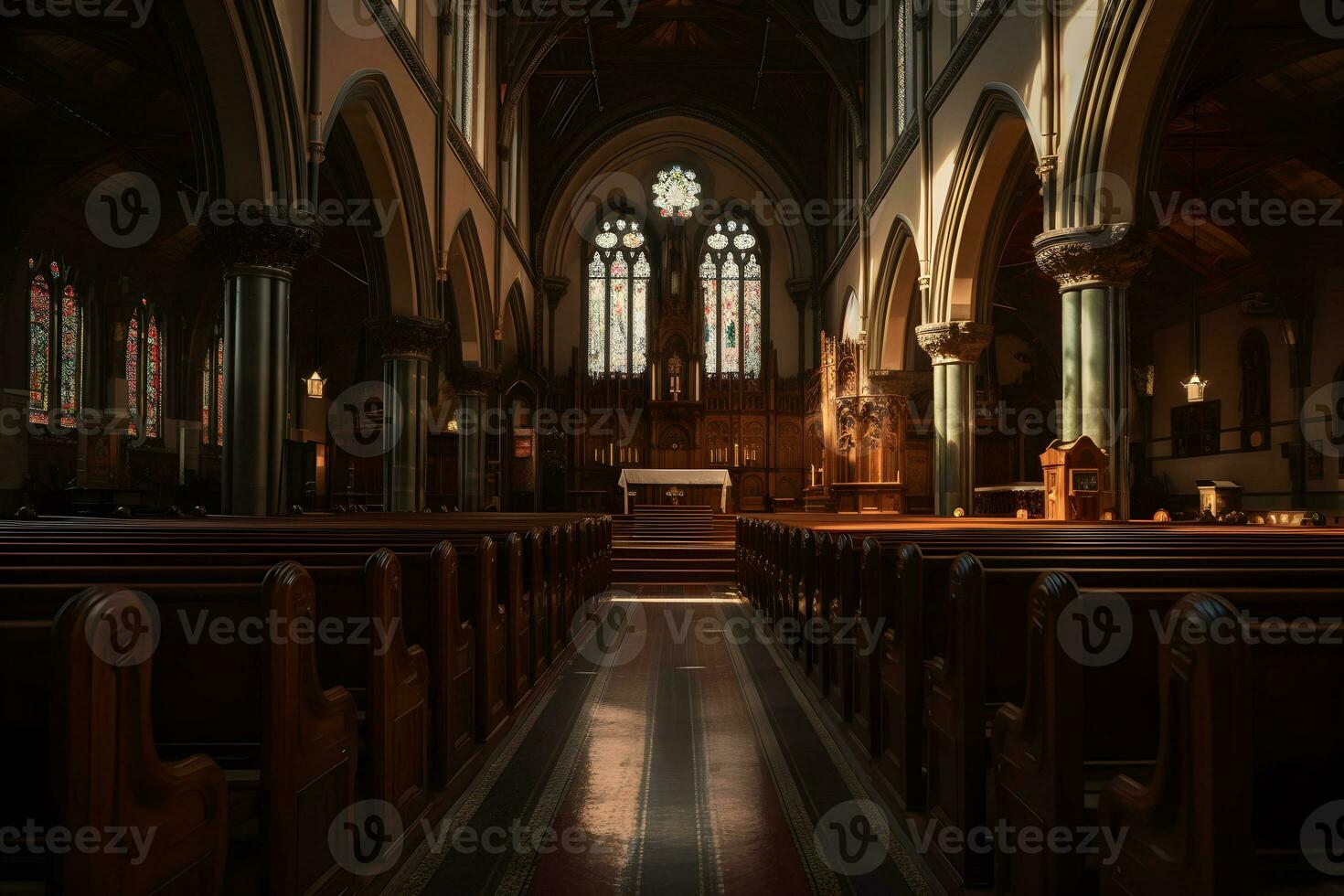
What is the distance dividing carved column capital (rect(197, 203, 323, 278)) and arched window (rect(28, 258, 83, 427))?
962 cm

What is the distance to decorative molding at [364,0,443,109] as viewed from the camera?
11.1m

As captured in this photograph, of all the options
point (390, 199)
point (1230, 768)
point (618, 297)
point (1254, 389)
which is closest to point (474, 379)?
point (390, 199)

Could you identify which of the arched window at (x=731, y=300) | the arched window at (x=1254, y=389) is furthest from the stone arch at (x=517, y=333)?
the arched window at (x=1254, y=389)

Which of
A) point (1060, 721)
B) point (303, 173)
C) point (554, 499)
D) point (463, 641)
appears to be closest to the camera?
point (1060, 721)

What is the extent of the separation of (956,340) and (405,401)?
28.2 feet

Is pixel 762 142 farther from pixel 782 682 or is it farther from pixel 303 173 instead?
pixel 782 682

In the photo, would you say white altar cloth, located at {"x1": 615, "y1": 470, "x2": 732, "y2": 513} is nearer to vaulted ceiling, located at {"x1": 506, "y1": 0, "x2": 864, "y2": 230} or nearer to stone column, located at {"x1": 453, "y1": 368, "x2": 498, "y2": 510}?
stone column, located at {"x1": 453, "y1": 368, "x2": 498, "y2": 510}

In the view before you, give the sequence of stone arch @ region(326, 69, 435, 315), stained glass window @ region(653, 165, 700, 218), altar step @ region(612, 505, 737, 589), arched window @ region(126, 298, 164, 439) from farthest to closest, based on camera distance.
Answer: stained glass window @ region(653, 165, 700, 218), arched window @ region(126, 298, 164, 439), altar step @ region(612, 505, 737, 589), stone arch @ region(326, 69, 435, 315)

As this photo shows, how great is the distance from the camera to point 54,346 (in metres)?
16.1

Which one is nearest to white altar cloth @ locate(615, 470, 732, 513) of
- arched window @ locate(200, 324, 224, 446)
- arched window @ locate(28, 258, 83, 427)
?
arched window @ locate(200, 324, 224, 446)

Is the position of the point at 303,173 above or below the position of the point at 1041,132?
below

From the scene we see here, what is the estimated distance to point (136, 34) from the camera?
11289 millimetres

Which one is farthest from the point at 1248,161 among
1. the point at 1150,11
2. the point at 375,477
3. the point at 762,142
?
the point at 375,477

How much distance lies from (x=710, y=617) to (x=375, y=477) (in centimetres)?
1835
